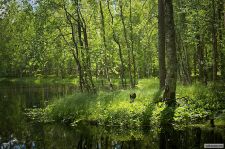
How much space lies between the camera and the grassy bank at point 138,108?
593 inches

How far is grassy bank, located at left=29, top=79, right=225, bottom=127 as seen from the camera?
1505 cm

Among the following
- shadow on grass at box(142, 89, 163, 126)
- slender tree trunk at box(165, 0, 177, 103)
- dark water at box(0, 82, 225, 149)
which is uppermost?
slender tree trunk at box(165, 0, 177, 103)

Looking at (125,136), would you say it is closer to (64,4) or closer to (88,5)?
(64,4)

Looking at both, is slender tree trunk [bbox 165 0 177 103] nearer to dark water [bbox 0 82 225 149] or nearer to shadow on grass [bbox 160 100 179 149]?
shadow on grass [bbox 160 100 179 149]

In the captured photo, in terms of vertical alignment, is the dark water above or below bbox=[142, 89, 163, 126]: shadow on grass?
below

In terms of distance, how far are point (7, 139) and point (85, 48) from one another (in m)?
10.7

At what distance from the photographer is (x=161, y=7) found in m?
18.9

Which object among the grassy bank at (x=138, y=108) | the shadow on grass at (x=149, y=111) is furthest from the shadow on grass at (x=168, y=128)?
the shadow on grass at (x=149, y=111)

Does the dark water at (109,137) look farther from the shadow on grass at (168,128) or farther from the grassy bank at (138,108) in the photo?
the grassy bank at (138,108)

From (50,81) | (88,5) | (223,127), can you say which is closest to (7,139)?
(223,127)

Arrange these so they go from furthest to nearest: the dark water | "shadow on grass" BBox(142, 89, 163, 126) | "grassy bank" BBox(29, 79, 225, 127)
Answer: "shadow on grass" BBox(142, 89, 163, 126) < "grassy bank" BBox(29, 79, 225, 127) < the dark water

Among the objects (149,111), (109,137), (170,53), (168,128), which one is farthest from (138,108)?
(170,53)

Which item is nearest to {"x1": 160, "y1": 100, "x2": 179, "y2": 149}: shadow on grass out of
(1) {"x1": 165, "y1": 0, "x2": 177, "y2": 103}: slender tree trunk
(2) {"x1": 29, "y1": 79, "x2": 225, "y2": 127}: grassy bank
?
(2) {"x1": 29, "y1": 79, "x2": 225, "y2": 127}: grassy bank

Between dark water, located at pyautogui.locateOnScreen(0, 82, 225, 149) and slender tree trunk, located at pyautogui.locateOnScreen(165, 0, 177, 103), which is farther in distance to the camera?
slender tree trunk, located at pyautogui.locateOnScreen(165, 0, 177, 103)
